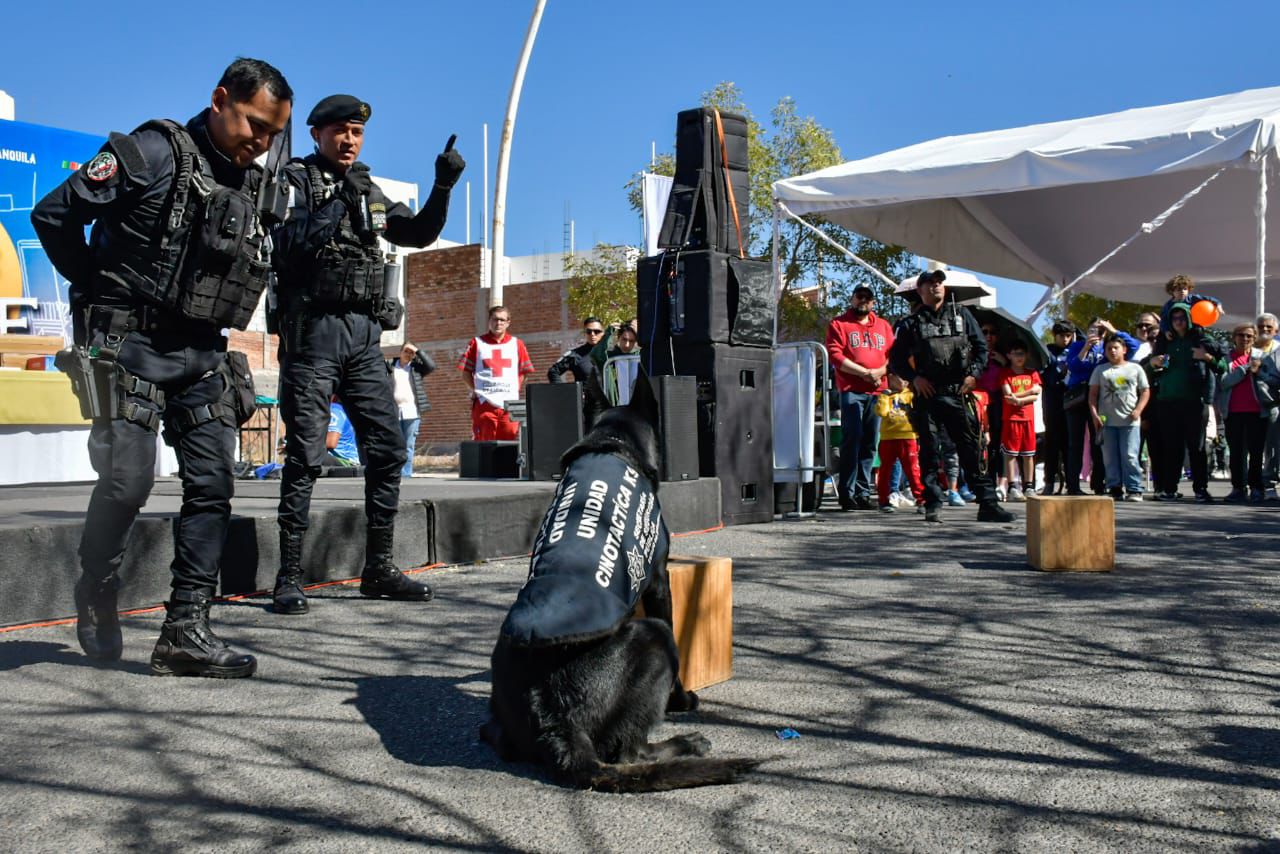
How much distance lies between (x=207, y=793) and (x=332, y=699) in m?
0.89

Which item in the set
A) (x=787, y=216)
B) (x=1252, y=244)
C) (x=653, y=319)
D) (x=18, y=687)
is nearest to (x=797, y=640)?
(x=18, y=687)

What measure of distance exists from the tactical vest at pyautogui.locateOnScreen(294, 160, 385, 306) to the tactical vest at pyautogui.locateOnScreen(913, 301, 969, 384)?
482cm

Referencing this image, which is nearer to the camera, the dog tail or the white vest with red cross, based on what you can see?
the dog tail

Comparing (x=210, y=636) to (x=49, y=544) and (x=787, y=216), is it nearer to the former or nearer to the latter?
(x=49, y=544)

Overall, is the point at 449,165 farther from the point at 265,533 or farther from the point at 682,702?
the point at 682,702

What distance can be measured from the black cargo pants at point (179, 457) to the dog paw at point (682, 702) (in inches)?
66.7

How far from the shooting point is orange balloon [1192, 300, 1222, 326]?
1122cm

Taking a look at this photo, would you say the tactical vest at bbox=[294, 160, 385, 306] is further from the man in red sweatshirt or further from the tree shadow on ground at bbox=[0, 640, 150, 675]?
the man in red sweatshirt

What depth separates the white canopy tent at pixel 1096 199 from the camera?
11.4m

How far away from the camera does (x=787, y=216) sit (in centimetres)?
1317

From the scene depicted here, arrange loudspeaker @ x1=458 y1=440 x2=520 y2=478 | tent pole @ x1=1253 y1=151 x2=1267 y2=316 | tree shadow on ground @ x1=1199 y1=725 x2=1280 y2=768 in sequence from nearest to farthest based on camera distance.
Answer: tree shadow on ground @ x1=1199 y1=725 x2=1280 y2=768 → tent pole @ x1=1253 y1=151 x2=1267 y2=316 → loudspeaker @ x1=458 y1=440 x2=520 y2=478

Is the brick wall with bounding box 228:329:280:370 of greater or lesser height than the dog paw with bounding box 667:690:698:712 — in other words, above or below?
above

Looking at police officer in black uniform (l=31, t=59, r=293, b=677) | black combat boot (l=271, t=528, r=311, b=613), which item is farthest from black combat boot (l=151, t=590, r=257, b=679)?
black combat boot (l=271, t=528, r=311, b=613)

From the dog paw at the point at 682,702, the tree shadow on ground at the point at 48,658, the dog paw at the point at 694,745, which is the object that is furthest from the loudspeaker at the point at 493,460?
the dog paw at the point at 694,745
